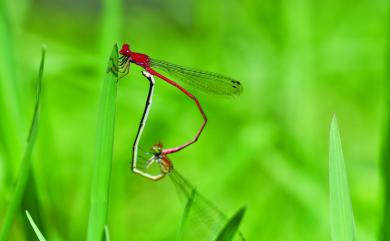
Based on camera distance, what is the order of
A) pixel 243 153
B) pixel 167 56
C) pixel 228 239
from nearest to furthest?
pixel 228 239, pixel 243 153, pixel 167 56

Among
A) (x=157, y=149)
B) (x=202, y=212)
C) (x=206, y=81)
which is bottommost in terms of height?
(x=202, y=212)

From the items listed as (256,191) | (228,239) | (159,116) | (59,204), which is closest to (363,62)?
(256,191)

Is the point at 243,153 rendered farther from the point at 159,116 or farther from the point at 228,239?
the point at 228,239

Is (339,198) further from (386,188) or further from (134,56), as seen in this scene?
(134,56)

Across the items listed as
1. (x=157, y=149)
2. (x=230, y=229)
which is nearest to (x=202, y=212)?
(x=157, y=149)

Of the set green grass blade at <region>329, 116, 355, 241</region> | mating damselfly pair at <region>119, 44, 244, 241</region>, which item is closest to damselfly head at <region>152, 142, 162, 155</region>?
mating damselfly pair at <region>119, 44, 244, 241</region>
